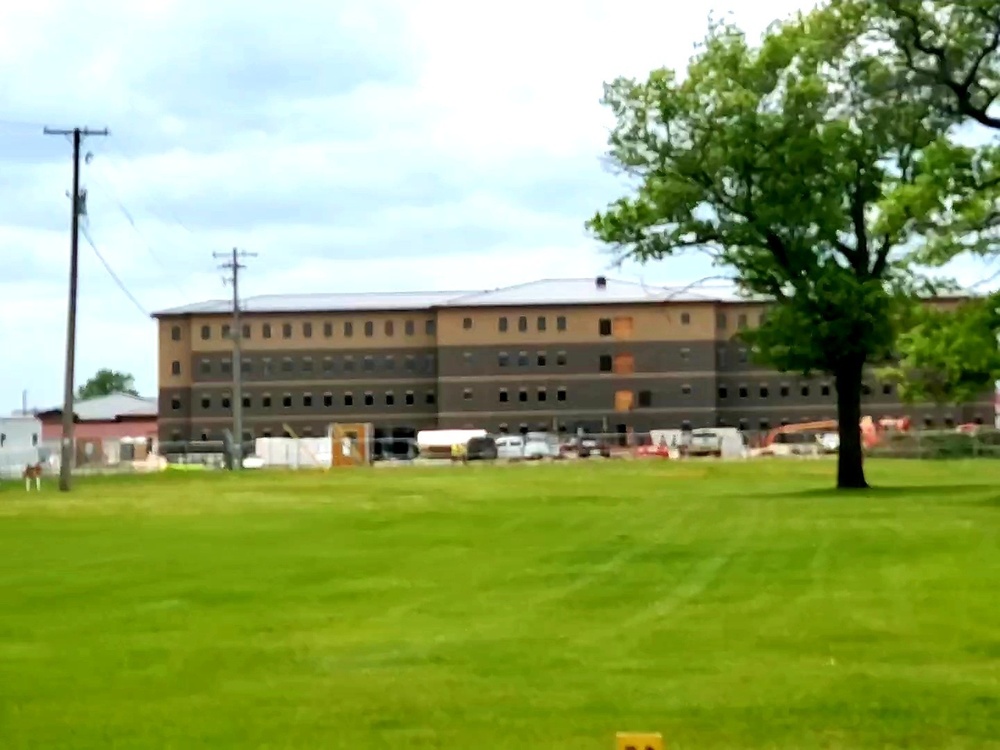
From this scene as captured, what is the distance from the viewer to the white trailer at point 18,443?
3418 inches

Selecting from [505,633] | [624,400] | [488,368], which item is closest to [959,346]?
[505,633]

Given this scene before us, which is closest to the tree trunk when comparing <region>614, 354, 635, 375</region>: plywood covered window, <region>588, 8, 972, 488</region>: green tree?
<region>588, 8, 972, 488</region>: green tree

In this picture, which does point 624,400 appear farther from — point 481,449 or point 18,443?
point 18,443

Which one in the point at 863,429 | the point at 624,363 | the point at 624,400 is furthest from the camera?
the point at 624,363

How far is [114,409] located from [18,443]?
65.2 m

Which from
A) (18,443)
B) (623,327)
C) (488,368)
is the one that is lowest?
(18,443)

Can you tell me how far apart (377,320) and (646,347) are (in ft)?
66.4

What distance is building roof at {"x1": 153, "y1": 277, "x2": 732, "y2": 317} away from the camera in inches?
4882

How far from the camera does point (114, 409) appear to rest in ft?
522

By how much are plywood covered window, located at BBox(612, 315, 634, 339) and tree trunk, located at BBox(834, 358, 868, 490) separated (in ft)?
243

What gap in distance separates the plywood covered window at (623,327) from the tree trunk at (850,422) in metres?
74.0

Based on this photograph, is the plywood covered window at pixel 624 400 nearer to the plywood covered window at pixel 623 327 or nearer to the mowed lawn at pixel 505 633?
the plywood covered window at pixel 623 327

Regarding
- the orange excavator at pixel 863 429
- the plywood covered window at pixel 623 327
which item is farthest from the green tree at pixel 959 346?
the plywood covered window at pixel 623 327

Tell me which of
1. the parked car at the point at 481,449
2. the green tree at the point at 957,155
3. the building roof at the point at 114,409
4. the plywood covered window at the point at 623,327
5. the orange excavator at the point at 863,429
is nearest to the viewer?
the green tree at the point at 957,155
